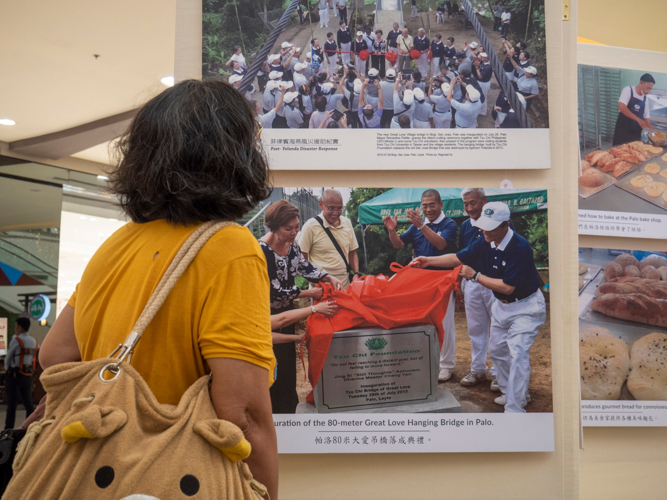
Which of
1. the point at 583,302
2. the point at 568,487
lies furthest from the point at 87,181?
the point at 568,487

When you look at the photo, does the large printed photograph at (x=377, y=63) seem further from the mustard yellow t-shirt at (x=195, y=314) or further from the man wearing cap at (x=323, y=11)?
the mustard yellow t-shirt at (x=195, y=314)

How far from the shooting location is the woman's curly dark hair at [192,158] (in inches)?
39.8

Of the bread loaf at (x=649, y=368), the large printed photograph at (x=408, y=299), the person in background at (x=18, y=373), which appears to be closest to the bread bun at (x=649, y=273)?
the bread loaf at (x=649, y=368)

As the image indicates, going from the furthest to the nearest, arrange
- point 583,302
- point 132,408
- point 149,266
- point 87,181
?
point 87,181
point 583,302
point 149,266
point 132,408

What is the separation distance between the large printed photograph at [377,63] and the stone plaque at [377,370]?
2.54 feet

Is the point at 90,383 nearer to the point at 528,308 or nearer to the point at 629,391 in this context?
the point at 528,308

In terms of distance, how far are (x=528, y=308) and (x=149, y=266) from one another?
4.71ft

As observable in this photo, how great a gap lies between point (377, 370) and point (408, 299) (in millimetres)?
276

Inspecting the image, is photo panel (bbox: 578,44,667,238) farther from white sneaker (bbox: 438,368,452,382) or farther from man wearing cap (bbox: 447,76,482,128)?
white sneaker (bbox: 438,368,452,382)

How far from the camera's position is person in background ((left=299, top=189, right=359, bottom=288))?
196 centimetres

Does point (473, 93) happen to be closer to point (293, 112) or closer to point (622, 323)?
point (293, 112)

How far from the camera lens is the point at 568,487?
6.38ft

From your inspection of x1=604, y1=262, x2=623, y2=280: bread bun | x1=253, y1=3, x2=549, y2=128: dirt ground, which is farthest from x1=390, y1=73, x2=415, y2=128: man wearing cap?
x1=604, y1=262, x2=623, y2=280: bread bun

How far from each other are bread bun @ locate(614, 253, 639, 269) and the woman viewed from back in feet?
9.08
